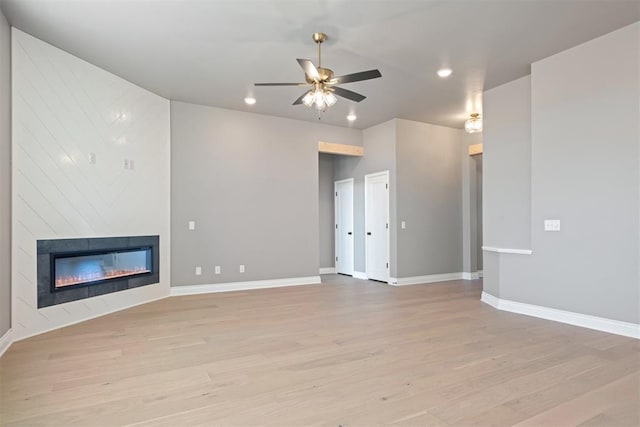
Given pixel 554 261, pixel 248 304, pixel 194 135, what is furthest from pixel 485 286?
pixel 194 135

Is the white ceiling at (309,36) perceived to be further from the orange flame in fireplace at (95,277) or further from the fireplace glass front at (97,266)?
the orange flame in fireplace at (95,277)

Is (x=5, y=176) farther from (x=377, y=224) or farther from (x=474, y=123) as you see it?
(x=474, y=123)

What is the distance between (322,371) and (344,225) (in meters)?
5.54

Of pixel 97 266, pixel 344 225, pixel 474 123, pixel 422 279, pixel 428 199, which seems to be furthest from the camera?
pixel 344 225

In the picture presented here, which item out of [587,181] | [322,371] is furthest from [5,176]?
[587,181]

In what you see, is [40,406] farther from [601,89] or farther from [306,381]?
[601,89]

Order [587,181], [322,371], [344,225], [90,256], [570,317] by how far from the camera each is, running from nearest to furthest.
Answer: [322,371], [587,181], [570,317], [90,256], [344,225]

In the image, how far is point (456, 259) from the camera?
290 inches

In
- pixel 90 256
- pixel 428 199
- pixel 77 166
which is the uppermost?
pixel 77 166

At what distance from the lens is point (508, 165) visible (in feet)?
15.9

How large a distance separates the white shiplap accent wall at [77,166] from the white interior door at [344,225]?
3.88 m

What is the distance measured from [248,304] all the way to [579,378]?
381cm

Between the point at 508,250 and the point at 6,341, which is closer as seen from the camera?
the point at 6,341

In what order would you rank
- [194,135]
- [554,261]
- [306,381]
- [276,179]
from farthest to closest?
[276,179]
[194,135]
[554,261]
[306,381]
